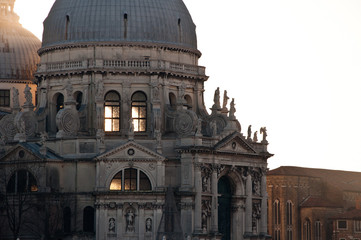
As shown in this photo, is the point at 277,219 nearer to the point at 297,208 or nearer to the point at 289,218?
the point at 289,218

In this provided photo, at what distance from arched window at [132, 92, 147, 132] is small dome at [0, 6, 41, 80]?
1628cm

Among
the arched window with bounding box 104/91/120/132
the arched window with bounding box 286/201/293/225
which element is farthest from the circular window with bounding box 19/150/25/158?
the arched window with bounding box 286/201/293/225

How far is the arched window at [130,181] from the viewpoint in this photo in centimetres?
10631

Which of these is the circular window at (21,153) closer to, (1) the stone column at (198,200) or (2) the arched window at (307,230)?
(1) the stone column at (198,200)

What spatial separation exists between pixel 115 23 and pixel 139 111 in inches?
297

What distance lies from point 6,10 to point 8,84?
9.41 m

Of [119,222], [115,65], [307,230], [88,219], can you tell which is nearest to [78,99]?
[115,65]

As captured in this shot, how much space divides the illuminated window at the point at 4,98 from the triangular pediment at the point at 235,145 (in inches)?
930

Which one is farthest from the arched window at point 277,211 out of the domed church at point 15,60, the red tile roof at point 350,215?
the domed church at point 15,60

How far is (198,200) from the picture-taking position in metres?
109

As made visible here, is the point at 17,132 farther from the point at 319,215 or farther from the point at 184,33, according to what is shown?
the point at 319,215

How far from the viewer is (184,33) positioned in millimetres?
116688

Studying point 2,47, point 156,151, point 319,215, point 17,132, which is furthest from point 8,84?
point 319,215

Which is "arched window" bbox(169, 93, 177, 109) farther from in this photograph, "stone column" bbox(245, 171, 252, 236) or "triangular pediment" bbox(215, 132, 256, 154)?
"stone column" bbox(245, 171, 252, 236)
